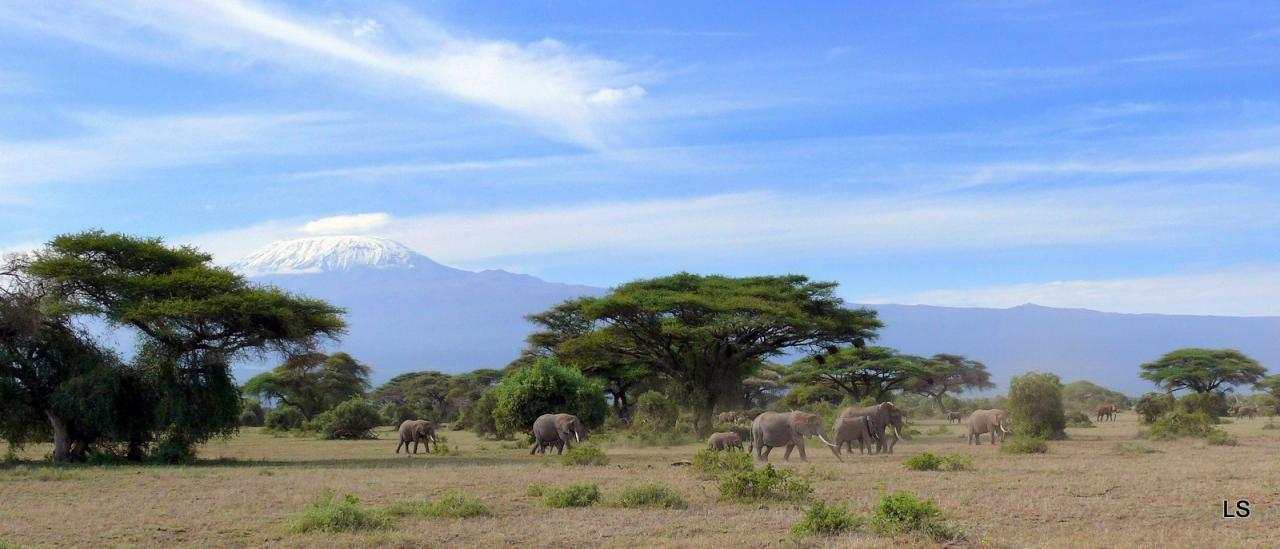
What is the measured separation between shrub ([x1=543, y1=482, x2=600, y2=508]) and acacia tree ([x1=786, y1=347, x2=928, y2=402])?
34.7 m

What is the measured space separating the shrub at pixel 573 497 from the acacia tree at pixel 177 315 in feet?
42.6

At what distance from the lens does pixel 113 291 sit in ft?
81.0

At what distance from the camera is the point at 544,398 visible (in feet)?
103

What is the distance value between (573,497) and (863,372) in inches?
1568

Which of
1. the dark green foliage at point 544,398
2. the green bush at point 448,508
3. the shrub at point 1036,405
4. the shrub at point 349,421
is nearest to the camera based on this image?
the green bush at point 448,508

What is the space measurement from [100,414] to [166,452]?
5.73 feet

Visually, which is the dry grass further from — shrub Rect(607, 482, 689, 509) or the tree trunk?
the tree trunk

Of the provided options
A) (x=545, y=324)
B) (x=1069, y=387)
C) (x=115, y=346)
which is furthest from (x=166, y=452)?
(x=1069, y=387)

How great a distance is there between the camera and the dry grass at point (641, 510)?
452 inches

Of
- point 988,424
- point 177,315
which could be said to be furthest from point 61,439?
point 988,424

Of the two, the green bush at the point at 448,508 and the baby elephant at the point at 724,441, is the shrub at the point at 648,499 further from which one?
the baby elephant at the point at 724,441

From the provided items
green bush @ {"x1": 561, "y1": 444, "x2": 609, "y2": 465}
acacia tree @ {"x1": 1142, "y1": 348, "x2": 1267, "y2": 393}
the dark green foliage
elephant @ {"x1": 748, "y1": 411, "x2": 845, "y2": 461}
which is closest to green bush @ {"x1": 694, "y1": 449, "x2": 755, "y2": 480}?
green bush @ {"x1": 561, "y1": 444, "x2": 609, "y2": 465}

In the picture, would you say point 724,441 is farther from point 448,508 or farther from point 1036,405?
point 448,508

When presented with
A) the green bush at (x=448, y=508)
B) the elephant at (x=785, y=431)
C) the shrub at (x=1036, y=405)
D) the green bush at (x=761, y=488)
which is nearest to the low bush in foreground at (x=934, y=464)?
the elephant at (x=785, y=431)
